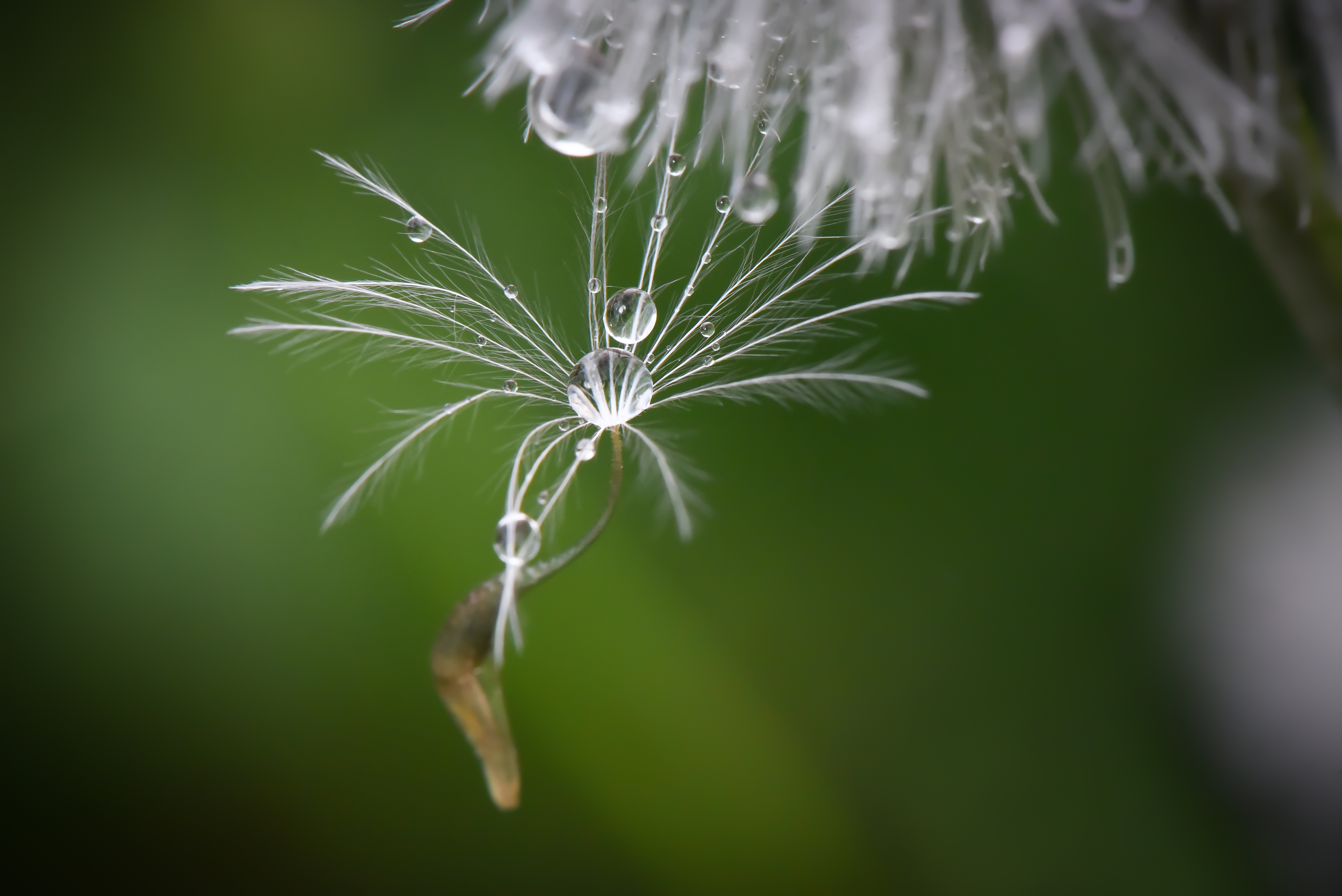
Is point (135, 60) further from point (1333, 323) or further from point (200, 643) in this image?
point (1333, 323)

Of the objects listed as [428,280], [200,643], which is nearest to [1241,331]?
[428,280]

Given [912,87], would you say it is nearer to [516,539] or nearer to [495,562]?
[516,539]

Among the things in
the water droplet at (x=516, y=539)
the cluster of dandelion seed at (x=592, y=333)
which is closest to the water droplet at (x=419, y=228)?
the cluster of dandelion seed at (x=592, y=333)

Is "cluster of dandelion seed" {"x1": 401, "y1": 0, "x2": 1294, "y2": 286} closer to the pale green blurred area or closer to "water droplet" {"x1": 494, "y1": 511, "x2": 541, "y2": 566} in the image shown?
"water droplet" {"x1": 494, "y1": 511, "x2": 541, "y2": 566}

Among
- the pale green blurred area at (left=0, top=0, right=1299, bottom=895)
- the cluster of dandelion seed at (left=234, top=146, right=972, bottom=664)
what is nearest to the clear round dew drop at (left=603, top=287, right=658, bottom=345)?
the cluster of dandelion seed at (left=234, top=146, right=972, bottom=664)

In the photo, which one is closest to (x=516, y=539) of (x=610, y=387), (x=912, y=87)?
(x=610, y=387)

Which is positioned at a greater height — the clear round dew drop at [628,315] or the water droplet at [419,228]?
the water droplet at [419,228]

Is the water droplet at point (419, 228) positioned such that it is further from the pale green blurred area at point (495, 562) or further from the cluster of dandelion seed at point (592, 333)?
the pale green blurred area at point (495, 562)
